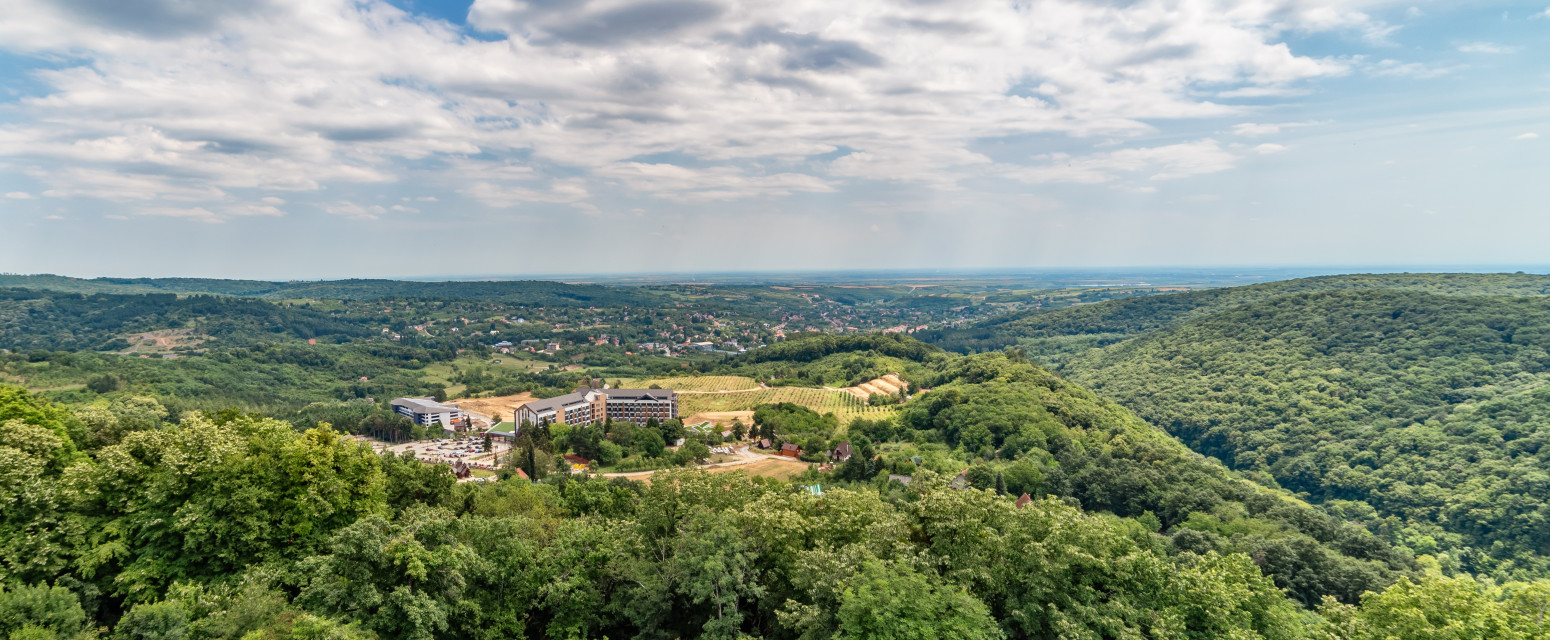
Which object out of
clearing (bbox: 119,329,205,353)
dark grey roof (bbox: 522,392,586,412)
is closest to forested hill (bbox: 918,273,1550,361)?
dark grey roof (bbox: 522,392,586,412)

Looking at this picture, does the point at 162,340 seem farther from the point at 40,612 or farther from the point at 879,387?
the point at 40,612

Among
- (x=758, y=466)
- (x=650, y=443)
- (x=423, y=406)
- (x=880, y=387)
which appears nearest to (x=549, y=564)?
(x=758, y=466)

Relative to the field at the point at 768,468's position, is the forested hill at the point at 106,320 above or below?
above

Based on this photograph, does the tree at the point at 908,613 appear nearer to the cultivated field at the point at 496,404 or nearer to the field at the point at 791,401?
the field at the point at 791,401

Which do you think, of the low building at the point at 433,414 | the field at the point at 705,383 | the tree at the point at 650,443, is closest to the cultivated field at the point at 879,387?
the field at the point at 705,383

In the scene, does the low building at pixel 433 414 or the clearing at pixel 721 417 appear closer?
the clearing at pixel 721 417

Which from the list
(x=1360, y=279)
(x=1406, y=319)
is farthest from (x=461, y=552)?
(x=1360, y=279)
